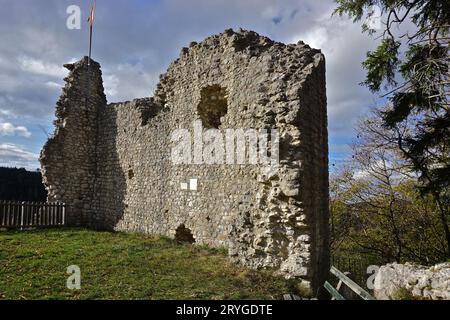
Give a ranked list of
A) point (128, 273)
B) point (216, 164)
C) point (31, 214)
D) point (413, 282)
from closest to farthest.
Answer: point (413, 282) → point (128, 273) → point (216, 164) → point (31, 214)

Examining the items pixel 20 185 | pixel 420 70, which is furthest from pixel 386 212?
pixel 20 185

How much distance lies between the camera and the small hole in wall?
1083 centimetres

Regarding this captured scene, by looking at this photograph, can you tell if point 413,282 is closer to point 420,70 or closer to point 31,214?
point 420,70

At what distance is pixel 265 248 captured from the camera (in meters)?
7.48

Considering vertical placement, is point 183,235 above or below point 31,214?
below

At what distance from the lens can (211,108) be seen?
10969 mm

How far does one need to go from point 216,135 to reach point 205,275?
411cm

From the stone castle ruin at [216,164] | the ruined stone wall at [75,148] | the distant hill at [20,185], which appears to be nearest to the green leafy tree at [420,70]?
the stone castle ruin at [216,164]

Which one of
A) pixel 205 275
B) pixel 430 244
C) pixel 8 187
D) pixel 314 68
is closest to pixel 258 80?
pixel 314 68

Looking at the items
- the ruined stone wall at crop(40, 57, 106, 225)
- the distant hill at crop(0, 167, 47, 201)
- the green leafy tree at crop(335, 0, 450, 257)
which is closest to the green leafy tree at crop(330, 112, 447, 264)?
the green leafy tree at crop(335, 0, 450, 257)

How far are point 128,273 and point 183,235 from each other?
A: 399cm

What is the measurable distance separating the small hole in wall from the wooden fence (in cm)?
560

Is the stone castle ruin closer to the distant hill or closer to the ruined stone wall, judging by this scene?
the ruined stone wall

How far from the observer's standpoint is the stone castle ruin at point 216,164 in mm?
7531
